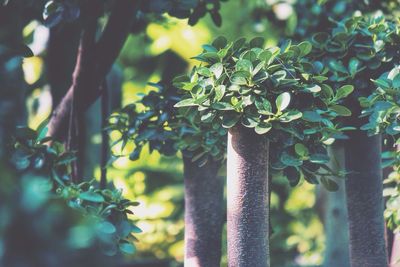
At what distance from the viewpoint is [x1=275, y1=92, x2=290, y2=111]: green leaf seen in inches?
65.9

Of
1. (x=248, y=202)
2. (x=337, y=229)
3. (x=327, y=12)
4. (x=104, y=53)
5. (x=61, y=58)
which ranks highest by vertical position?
(x=327, y=12)

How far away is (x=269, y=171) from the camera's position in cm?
193

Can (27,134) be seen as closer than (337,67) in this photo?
Yes

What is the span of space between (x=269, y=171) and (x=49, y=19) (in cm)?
84

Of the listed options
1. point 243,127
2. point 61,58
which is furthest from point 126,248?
point 61,58

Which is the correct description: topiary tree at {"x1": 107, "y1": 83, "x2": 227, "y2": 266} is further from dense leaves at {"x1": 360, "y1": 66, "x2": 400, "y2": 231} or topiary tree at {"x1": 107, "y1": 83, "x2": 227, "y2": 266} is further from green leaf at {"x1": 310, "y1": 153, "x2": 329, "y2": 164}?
dense leaves at {"x1": 360, "y1": 66, "x2": 400, "y2": 231}

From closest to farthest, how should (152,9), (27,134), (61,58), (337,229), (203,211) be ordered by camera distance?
1. (27,134)
2. (203,211)
3. (152,9)
4. (337,229)
5. (61,58)

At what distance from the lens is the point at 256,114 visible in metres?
1.71

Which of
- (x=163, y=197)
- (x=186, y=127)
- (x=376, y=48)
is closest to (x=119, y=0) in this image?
(x=186, y=127)

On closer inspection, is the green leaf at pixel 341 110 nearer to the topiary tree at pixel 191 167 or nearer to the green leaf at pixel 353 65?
the green leaf at pixel 353 65

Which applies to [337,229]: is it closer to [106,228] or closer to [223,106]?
[223,106]

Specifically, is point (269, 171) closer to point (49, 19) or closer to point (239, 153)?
point (239, 153)

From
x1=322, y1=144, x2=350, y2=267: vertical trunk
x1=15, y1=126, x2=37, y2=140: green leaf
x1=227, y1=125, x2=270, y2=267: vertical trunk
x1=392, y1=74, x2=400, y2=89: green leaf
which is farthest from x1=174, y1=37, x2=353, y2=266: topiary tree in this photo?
x1=322, y1=144, x2=350, y2=267: vertical trunk

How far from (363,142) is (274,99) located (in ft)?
1.42
